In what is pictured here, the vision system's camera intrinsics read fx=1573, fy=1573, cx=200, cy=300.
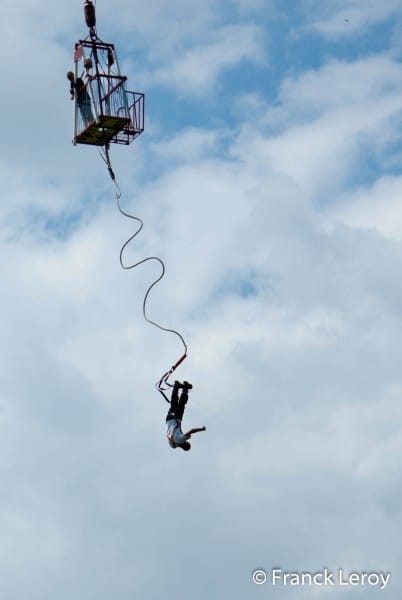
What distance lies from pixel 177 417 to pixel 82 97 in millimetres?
9984

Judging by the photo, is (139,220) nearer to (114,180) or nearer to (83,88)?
(114,180)

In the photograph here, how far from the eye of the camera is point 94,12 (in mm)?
46219

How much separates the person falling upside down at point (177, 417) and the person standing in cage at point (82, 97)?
823cm

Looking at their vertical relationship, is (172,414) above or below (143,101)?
below

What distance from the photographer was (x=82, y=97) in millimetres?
47062

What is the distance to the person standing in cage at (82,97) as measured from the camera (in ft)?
152

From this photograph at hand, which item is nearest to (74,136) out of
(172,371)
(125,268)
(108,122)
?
(108,122)

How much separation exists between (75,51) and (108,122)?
10.6 ft

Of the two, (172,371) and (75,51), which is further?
(75,51)

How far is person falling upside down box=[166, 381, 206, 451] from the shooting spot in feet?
149

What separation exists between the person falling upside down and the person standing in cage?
27.0 ft

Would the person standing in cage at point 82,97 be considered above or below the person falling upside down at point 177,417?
above

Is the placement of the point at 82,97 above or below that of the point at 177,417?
above

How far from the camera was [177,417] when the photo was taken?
45.8m
